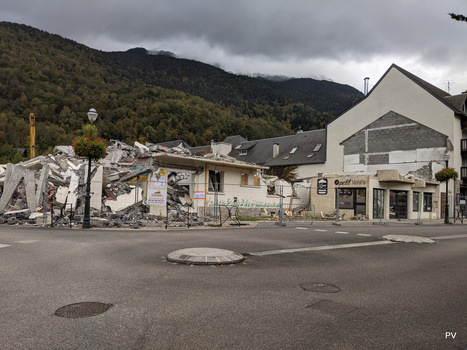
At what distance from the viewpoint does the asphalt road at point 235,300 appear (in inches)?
159

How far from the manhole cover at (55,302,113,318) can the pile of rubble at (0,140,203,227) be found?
11.7 m

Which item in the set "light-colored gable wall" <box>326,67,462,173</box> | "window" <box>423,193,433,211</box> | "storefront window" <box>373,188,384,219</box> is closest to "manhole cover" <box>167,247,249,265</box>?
"storefront window" <box>373,188,384,219</box>

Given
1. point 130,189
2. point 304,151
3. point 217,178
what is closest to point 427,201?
point 304,151

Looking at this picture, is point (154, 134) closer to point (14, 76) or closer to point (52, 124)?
point (52, 124)

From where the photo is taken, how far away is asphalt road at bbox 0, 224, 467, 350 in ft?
13.3

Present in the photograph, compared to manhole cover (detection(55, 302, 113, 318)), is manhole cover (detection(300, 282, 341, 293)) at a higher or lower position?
lower

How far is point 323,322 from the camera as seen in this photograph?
4.63 m

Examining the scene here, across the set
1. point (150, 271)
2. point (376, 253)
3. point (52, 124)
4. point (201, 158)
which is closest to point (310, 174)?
point (201, 158)

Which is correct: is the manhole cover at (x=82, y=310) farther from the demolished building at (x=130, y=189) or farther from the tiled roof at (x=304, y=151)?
the tiled roof at (x=304, y=151)

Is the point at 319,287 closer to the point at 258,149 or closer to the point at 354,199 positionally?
the point at 354,199

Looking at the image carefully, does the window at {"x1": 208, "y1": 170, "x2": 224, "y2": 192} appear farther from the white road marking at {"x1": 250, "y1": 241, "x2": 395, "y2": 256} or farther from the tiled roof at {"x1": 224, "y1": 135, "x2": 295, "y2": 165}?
the tiled roof at {"x1": 224, "y1": 135, "x2": 295, "y2": 165}

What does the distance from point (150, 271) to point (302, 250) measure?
4998 mm

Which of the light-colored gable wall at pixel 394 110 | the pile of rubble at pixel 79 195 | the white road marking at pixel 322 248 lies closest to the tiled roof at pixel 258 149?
the light-colored gable wall at pixel 394 110

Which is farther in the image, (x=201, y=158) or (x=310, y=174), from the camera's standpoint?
(x=310, y=174)
